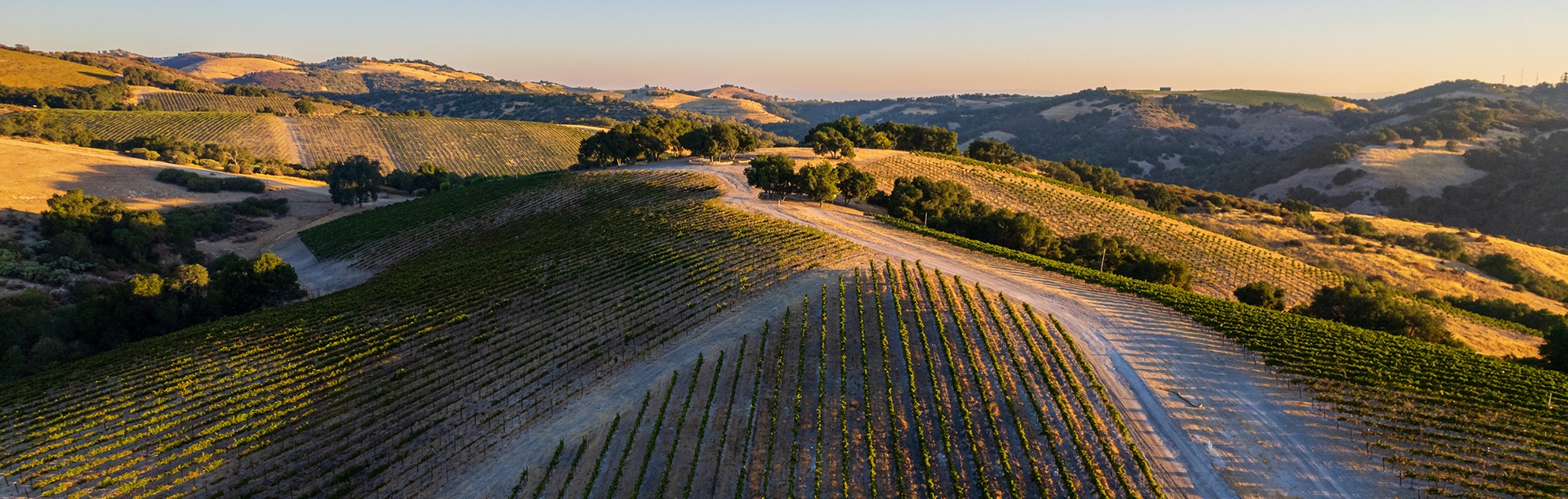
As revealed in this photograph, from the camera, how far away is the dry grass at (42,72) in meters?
155

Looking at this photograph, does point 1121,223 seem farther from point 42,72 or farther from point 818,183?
point 42,72

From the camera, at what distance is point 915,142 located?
122 meters

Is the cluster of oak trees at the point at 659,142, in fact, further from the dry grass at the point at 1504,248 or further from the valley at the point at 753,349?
the dry grass at the point at 1504,248

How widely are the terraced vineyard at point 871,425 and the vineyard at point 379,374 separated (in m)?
6.01

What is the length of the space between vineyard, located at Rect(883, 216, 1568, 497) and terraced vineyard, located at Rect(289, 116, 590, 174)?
144 metres

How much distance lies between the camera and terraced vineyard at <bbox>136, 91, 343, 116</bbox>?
6570 inches

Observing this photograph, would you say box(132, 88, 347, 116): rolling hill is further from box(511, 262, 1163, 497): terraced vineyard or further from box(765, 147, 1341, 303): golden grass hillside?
box(511, 262, 1163, 497): terraced vineyard

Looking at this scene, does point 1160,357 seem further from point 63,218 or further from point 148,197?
point 148,197

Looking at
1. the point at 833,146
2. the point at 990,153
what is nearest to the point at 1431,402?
the point at 833,146

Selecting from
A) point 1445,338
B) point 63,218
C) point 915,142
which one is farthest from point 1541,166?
point 63,218

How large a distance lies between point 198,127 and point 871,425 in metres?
185

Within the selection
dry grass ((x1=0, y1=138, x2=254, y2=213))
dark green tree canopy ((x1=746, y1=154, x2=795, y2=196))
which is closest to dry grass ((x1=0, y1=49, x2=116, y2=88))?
dry grass ((x1=0, y1=138, x2=254, y2=213))

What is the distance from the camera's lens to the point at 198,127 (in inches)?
5428

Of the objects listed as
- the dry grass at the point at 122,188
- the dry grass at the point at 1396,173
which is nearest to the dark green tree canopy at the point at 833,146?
the dry grass at the point at 122,188
